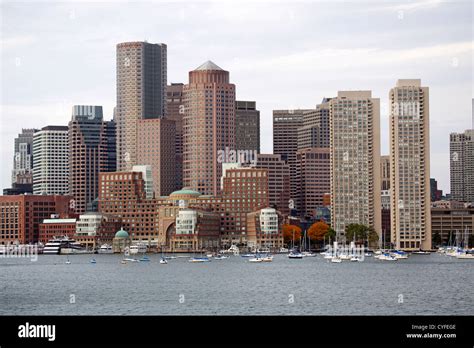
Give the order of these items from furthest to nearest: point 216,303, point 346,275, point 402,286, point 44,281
→ point 346,275 → point 44,281 → point 402,286 → point 216,303

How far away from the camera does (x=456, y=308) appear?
3223 inches
